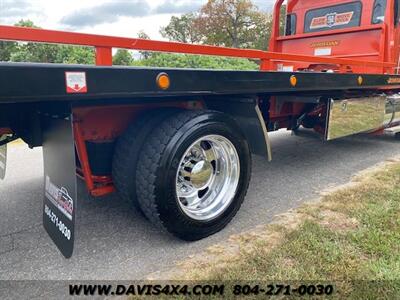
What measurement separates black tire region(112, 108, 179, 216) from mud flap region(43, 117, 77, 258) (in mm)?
422

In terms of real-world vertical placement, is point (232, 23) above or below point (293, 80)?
above

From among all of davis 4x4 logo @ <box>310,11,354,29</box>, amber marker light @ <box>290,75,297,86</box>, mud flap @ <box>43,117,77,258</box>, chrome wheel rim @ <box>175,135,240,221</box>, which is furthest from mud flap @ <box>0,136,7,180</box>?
davis 4x4 logo @ <box>310,11,354,29</box>

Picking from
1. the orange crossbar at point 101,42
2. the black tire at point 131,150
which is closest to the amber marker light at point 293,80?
the orange crossbar at point 101,42

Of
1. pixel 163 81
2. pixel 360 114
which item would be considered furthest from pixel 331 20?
pixel 163 81

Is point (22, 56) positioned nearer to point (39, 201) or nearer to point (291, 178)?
point (39, 201)

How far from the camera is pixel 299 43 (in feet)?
19.0

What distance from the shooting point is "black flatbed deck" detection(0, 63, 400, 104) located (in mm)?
1524

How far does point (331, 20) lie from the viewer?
5363 millimetres

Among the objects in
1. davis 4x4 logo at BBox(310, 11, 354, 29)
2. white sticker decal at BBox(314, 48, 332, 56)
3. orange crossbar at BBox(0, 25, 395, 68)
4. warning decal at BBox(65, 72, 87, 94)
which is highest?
davis 4x4 logo at BBox(310, 11, 354, 29)

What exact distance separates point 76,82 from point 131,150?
29.9 inches

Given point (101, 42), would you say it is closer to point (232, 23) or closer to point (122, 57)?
point (122, 57)

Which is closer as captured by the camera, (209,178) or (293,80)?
(209,178)

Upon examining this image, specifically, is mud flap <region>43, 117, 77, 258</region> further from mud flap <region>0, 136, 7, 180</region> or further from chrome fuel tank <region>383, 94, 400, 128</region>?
chrome fuel tank <region>383, 94, 400, 128</region>

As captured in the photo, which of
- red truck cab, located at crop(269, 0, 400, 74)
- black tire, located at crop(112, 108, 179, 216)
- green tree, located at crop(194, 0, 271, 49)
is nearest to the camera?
black tire, located at crop(112, 108, 179, 216)
